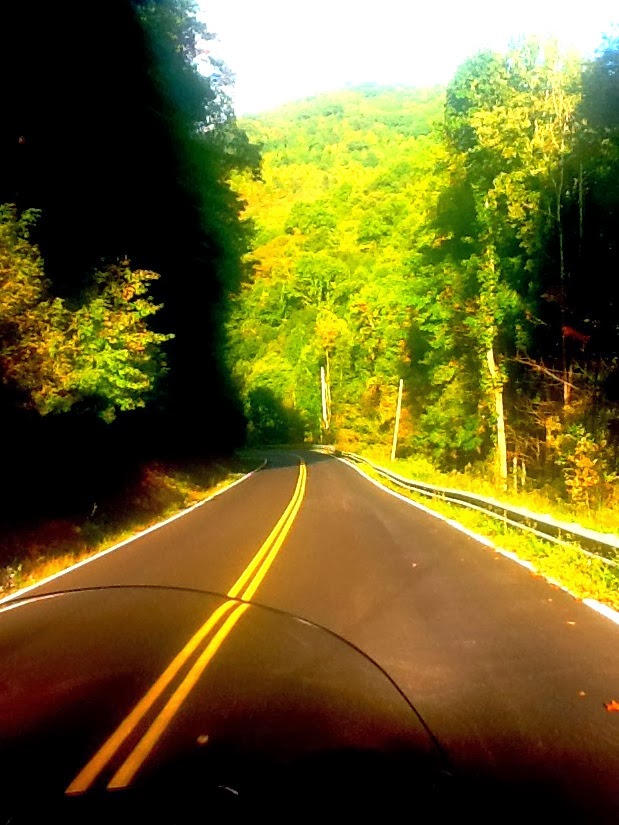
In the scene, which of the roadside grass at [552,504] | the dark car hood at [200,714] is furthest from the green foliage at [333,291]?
the dark car hood at [200,714]

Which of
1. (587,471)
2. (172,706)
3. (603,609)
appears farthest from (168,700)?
(587,471)

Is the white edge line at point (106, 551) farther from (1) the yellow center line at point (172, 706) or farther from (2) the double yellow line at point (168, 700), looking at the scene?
(1) the yellow center line at point (172, 706)

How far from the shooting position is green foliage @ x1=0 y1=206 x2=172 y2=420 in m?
15.4

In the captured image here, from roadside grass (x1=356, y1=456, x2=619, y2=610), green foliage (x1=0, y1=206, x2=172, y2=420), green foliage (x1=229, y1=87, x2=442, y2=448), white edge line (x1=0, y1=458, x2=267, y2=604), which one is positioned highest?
green foliage (x1=229, y1=87, x2=442, y2=448)

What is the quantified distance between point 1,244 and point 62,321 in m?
2.21

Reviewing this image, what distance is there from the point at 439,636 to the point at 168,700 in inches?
122

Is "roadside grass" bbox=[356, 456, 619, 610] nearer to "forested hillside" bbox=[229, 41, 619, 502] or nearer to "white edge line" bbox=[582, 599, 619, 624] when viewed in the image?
"white edge line" bbox=[582, 599, 619, 624]

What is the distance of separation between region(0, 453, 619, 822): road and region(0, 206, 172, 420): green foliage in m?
3.39

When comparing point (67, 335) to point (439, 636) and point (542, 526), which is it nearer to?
point (542, 526)

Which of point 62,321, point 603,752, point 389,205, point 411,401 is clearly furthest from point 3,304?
point 389,205

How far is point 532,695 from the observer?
20.4ft

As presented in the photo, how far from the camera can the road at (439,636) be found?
5051 millimetres

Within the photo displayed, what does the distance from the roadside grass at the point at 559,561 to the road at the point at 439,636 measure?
0.34m

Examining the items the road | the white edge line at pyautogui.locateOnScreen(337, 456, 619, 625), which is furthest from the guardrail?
the road
